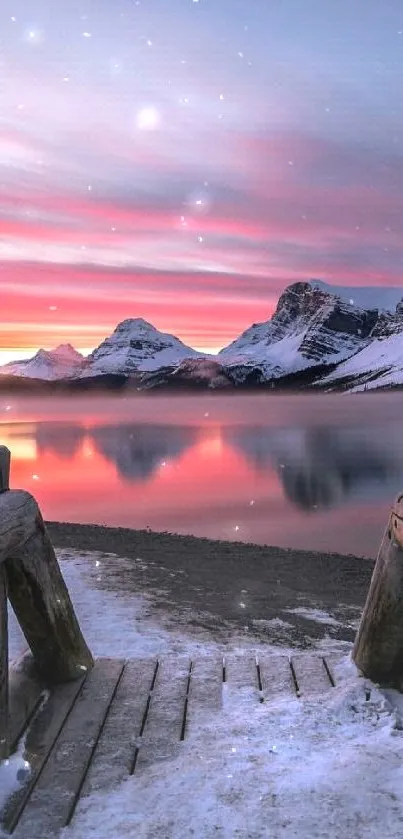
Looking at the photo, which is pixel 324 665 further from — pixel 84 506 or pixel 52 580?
pixel 84 506

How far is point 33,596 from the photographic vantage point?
209 inches

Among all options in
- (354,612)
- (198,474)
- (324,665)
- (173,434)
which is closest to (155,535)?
(354,612)

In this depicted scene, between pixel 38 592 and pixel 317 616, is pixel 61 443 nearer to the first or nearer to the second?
pixel 317 616

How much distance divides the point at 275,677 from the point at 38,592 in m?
1.97

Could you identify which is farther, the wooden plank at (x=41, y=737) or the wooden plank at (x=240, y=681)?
the wooden plank at (x=240, y=681)

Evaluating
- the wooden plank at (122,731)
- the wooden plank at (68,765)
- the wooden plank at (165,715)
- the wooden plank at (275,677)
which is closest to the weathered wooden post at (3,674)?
the wooden plank at (68,765)

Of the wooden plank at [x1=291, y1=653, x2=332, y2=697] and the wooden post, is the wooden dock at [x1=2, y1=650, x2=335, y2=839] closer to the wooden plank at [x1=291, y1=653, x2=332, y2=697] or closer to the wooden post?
the wooden plank at [x1=291, y1=653, x2=332, y2=697]

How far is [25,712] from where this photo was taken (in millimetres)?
5035

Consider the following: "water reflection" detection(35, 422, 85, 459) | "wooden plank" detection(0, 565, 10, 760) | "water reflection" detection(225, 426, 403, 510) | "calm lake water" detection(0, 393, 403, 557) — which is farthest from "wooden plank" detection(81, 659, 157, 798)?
"water reflection" detection(35, 422, 85, 459)

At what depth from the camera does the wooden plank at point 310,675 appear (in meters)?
5.39

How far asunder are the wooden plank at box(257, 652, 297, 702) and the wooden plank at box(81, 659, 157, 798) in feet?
2.94

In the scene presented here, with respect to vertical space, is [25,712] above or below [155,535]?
above

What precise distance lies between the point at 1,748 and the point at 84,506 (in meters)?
29.7

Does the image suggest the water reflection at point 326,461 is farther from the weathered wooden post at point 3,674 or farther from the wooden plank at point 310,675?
the weathered wooden post at point 3,674
